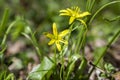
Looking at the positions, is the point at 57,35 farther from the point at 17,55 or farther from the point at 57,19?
the point at 57,19

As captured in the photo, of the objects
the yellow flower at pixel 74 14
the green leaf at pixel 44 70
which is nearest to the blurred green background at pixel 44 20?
the green leaf at pixel 44 70

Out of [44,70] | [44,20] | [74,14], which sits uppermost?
[74,14]

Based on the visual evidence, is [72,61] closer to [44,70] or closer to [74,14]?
[44,70]

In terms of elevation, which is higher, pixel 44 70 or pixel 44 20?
pixel 44 20

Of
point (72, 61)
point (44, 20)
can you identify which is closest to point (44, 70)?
point (72, 61)

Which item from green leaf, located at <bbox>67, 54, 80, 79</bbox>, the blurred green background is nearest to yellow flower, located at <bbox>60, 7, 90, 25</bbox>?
green leaf, located at <bbox>67, 54, 80, 79</bbox>

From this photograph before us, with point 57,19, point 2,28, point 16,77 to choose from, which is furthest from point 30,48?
point 2,28

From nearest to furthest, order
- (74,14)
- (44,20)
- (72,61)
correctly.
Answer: (74,14) → (72,61) → (44,20)

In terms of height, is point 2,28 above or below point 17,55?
above
